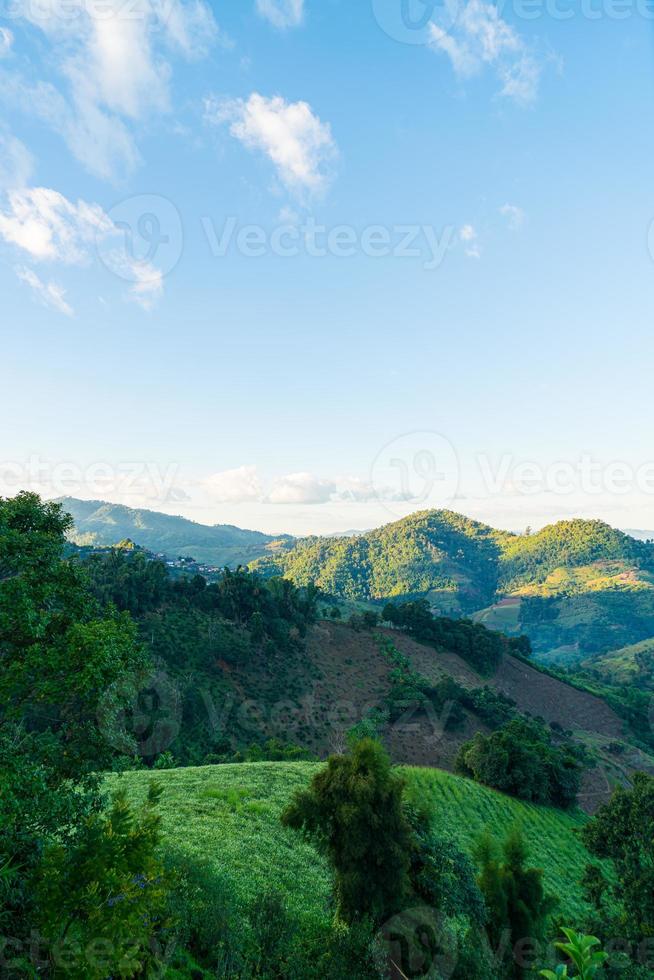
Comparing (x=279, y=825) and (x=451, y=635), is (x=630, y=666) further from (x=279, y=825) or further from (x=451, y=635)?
(x=279, y=825)

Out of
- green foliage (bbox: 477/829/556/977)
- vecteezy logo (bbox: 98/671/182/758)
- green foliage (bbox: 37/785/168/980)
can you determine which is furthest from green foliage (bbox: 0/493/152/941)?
vecteezy logo (bbox: 98/671/182/758)

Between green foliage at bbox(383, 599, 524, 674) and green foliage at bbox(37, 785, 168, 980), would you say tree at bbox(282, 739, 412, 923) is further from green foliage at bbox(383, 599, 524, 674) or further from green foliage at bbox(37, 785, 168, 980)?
green foliage at bbox(383, 599, 524, 674)

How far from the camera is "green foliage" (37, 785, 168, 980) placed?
34.4 feet

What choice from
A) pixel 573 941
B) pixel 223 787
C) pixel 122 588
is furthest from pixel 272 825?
pixel 122 588

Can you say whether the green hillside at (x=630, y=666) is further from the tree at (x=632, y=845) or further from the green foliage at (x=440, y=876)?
the green foliage at (x=440, y=876)

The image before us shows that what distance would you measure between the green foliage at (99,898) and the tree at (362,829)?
6.83m

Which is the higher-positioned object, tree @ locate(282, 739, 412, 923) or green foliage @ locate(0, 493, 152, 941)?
green foliage @ locate(0, 493, 152, 941)

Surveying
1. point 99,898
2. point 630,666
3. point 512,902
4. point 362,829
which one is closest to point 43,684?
point 99,898

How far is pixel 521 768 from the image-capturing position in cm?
5788

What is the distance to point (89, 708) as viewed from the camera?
1381 cm

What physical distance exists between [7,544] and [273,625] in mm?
86898

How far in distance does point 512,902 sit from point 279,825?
45.4ft

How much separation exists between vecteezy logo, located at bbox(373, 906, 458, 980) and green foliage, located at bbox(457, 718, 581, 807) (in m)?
45.8

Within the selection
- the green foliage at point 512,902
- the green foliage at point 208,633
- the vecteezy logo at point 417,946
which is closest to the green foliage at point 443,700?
the green foliage at point 208,633
